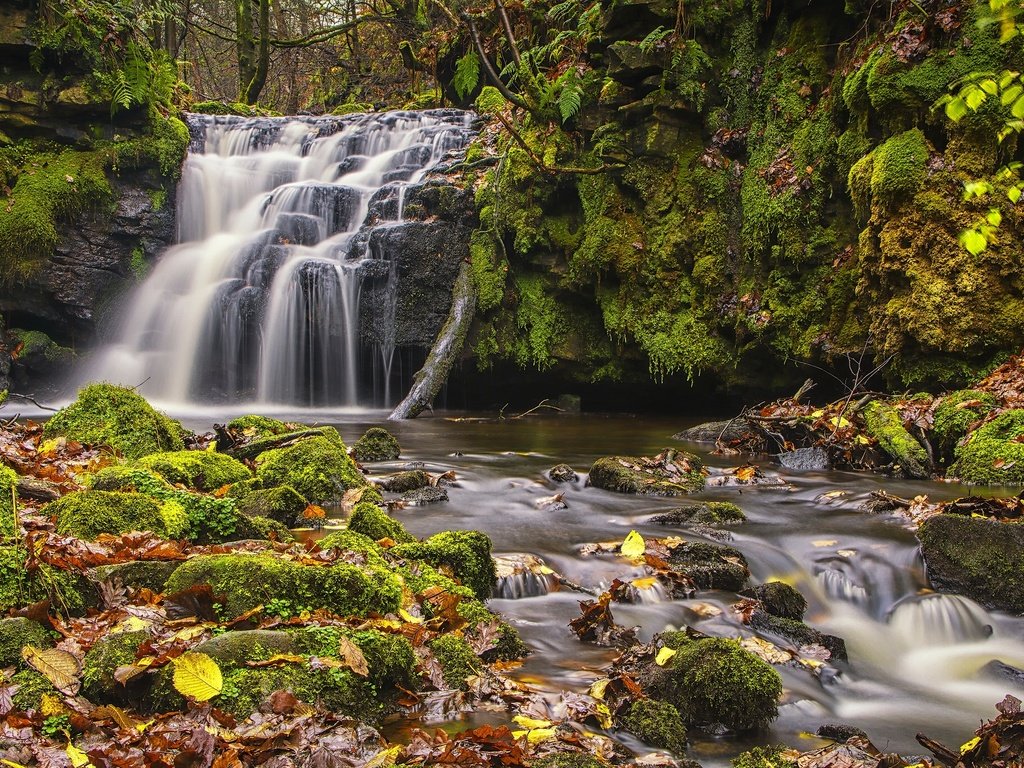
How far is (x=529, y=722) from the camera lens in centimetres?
285

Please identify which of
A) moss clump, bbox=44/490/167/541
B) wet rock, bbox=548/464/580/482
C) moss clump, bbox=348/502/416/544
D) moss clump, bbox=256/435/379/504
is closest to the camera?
moss clump, bbox=44/490/167/541

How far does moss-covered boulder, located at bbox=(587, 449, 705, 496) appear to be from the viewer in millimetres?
6980

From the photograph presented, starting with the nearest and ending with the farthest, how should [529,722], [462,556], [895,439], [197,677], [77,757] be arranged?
[77,757] → [197,677] → [529,722] → [462,556] → [895,439]

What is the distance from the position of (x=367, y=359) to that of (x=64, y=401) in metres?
5.78

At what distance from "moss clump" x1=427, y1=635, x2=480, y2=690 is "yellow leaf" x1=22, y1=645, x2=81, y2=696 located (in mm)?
1312

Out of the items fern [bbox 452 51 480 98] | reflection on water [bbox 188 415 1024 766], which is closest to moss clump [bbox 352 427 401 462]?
reflection on water [bbox 188 415 1024 766]

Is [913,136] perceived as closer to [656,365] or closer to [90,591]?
[656,365]

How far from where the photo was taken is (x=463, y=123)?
1828cm

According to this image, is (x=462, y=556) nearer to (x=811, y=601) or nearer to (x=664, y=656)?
(x=664, y=656)

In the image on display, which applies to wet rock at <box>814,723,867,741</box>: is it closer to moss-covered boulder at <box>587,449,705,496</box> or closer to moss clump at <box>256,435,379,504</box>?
moss clump at <box>256,435,379,504</box>

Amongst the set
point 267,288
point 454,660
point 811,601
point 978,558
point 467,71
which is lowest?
point 811,601

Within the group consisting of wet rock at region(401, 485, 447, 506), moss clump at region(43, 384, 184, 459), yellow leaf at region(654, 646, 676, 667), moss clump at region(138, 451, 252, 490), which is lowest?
yellow leaf at region(654, 646, 676, 667)

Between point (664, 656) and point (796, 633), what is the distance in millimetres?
957

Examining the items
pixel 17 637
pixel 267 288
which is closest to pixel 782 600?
pixel 17 637
